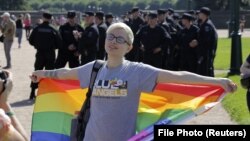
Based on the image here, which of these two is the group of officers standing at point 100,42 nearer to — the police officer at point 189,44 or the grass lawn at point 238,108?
the police officer at point 189,44

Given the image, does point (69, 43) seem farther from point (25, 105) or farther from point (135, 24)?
point (135, 24)

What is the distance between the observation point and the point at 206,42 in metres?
17.4

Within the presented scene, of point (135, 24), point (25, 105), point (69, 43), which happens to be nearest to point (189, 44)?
point (69, 43)

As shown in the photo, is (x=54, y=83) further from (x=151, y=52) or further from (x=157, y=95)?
(x=151, y=52)

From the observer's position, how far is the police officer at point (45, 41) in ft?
53.5

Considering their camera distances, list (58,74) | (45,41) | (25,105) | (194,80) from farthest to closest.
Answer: (45,41) → (25,105) → (58,74) → (194,80)

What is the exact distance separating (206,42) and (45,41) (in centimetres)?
399

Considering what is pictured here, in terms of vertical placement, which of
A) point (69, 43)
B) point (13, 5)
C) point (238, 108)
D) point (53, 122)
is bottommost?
point (13, 5)

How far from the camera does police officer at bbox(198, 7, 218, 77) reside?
1731 centimetres

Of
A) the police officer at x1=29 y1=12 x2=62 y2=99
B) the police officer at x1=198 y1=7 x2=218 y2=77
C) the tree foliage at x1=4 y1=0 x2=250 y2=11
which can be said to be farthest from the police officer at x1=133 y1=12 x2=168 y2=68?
the tree foliage at x1=4 y1=0 x2=250 y2=11

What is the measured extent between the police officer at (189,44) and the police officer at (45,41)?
11.4ft

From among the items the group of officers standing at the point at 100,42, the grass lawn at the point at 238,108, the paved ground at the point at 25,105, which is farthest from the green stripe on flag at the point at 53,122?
the group of officers standing at the point at 100,42

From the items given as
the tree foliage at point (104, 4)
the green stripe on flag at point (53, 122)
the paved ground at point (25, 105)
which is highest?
the green stripe on flag at point (53, 122)

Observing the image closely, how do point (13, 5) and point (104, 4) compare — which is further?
point (104, 4)
